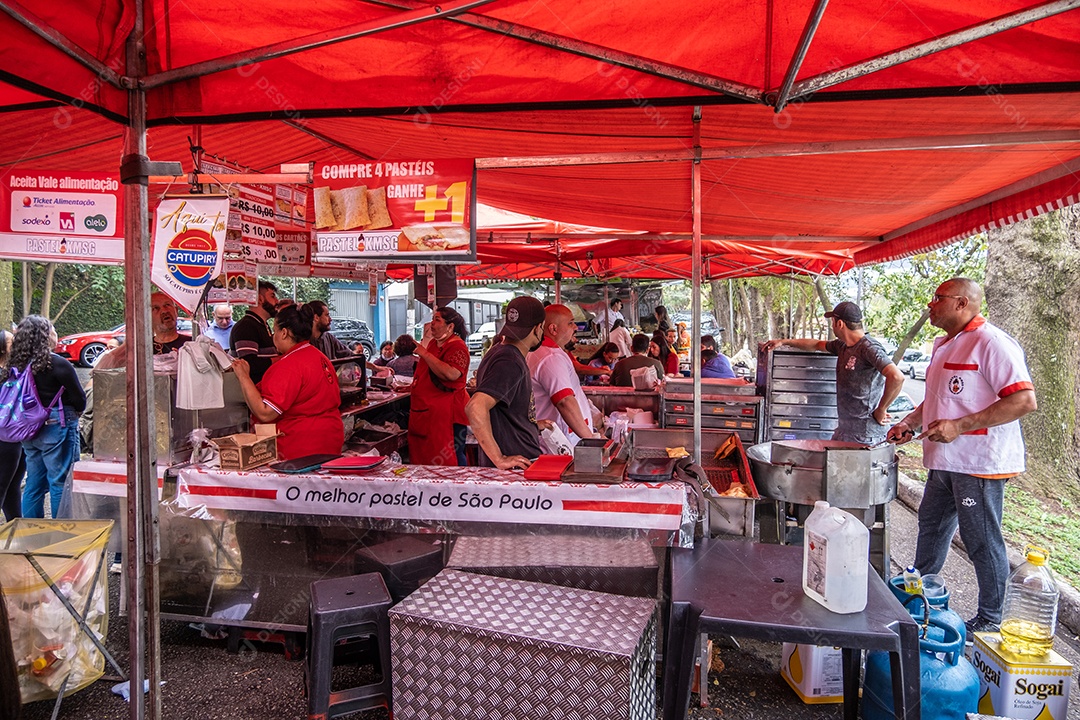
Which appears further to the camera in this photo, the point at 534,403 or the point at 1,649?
the point at 534,403

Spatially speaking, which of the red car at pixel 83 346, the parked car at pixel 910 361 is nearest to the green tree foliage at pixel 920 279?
the parked car at pixel 910 361

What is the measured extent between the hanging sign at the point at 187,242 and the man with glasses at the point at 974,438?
4059 millimetres

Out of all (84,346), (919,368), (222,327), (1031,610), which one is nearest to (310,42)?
(1031,610)

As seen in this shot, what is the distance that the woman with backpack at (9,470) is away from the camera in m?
5.37

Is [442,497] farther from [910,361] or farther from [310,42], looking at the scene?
[910,361]

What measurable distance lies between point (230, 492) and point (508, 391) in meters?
1.67

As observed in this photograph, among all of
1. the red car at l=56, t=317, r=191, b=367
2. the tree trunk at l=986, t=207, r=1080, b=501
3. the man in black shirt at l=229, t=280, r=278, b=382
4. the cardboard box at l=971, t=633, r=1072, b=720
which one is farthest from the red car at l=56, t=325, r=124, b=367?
the cardboard box at l=971, t=633, r=1072, b=720

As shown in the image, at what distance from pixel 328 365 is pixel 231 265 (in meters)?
1.58

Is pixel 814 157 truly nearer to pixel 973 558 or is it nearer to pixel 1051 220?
pixel 973 558

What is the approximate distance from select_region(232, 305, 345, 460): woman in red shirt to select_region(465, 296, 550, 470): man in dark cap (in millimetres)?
1170

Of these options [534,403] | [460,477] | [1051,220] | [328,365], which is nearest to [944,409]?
[534,403]

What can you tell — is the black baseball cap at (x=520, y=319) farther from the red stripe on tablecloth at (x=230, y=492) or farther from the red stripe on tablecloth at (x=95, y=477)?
the red stripe on tablecloth at (x=95, y=477)

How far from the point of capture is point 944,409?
419cm

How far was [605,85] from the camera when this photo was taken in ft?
10.7
